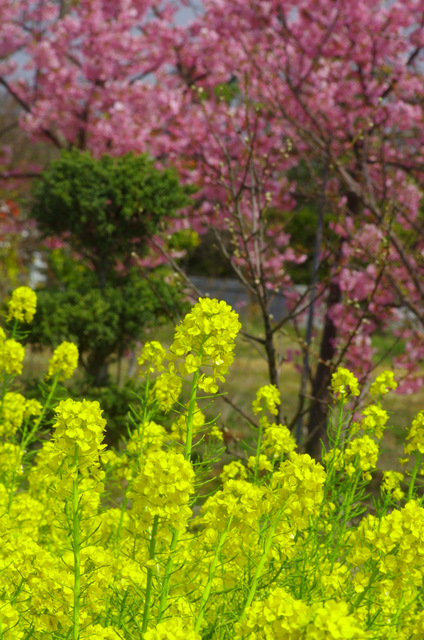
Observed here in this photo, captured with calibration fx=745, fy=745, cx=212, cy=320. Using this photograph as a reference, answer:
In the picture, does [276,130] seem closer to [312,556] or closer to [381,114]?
[381,114]

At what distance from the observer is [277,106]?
841 cm

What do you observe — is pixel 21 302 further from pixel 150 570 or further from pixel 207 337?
pixel 150 570

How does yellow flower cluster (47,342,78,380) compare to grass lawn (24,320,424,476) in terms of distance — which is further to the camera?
grass lawn (24,320,424,476)

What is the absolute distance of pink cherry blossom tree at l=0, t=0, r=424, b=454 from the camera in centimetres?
760

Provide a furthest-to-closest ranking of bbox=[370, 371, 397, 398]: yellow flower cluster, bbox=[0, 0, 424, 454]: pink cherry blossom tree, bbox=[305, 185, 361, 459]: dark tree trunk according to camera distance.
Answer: bbox=[0, 0, 424, 454]: pink cherry blossom tree < bbox=[305, 185, 361, 459]: dark tree trunk < bbox=[370, 371, 397, 398]: yellow flower cluster

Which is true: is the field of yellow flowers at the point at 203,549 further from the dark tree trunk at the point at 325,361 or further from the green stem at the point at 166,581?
the dark tree trunk at the point at 325,361

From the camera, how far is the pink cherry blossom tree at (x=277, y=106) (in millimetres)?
7602

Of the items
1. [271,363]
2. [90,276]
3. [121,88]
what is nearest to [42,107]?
[121,88]

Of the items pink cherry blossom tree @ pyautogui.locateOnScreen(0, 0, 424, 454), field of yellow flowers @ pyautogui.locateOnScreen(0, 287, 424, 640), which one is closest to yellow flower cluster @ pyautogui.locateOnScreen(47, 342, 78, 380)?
field of yellow flowers @ pyautogui.locateOnScreen(0, 287, 424, 640)

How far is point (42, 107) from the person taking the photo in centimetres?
1047

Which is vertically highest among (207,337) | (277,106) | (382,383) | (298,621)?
(277,106)

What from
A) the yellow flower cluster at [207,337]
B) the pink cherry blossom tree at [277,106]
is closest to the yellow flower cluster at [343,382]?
the yellow flower cluster at [207,337]

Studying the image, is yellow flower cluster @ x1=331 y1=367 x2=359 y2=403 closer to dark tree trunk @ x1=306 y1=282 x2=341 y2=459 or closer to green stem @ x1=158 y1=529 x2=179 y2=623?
green stem @ x1=158 y1=529 x2=179 y2=623

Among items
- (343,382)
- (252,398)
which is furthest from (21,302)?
(252,398)
